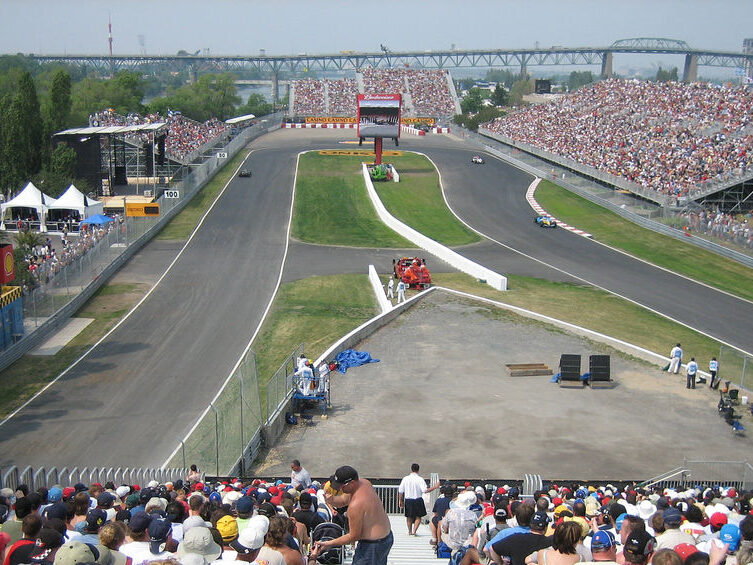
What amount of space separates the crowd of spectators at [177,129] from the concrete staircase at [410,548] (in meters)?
59.8

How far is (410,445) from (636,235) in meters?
39.5

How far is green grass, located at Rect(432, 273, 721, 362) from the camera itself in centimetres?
3484

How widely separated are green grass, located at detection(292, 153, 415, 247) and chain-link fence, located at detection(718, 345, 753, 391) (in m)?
27.2

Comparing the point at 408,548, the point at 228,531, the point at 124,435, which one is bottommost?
the point at 124,435

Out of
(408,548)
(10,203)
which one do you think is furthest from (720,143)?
(408,548)

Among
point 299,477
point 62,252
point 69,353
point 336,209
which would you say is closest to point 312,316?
point 69,353

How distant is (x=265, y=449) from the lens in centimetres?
2172

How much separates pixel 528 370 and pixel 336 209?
37.9m

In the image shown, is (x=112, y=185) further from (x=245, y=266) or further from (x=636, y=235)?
(x=636, y=235)

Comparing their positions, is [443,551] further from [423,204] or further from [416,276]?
[423,204]

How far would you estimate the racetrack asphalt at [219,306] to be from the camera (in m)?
24.7

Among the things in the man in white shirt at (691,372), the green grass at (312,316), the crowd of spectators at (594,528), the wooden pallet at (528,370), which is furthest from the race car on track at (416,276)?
the crowd of spectators at (594,528)

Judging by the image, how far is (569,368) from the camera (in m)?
27.6

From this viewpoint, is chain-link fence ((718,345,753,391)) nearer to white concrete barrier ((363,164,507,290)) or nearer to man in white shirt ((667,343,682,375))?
man in white shirt ((667,343,682,375))
